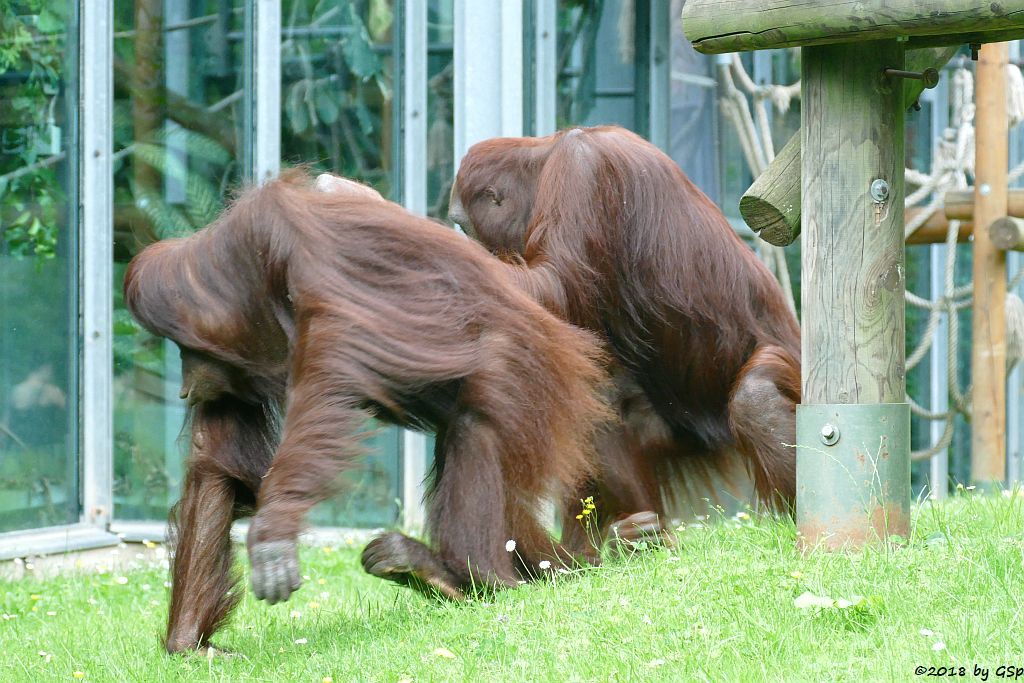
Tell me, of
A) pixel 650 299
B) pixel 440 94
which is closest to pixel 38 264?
pixel 440 94

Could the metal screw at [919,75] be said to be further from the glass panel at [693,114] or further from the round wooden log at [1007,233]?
the glass panel at [693,114]

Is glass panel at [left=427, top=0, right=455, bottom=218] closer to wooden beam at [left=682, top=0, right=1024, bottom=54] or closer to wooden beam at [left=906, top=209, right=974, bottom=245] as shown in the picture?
wooden beam at [left=906, top=209, right=974, bottom=245]

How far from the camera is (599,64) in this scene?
8023mm

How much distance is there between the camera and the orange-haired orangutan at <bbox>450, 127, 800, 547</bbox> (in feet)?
12.7

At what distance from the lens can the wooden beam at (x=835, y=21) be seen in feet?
9.46

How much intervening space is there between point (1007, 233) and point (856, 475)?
154 inches

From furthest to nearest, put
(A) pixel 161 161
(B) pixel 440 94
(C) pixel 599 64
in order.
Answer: (C) pixel 599 64, (B) pixel 440 94, (A) pixel 161 161

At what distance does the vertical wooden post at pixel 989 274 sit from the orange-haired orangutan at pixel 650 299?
309 centimetres

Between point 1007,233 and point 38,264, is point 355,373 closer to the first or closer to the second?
point 38,264

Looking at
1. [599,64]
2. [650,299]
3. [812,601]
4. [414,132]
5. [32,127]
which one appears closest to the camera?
[812,601]

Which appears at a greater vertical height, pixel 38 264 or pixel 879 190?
pixel 879 190

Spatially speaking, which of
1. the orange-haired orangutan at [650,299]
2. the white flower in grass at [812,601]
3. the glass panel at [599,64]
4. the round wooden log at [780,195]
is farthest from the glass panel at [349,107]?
the white flower in grass at [812,601]

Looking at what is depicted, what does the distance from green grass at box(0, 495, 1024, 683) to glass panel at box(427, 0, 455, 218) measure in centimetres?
323

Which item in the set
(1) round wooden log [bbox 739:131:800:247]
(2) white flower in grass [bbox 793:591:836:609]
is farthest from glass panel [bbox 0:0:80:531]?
(2) white flower in grass [bbox 793:591:836:609]
